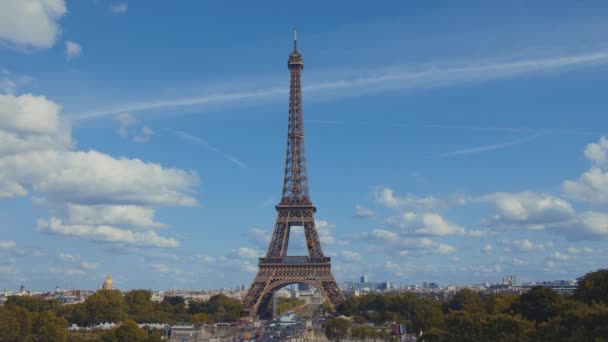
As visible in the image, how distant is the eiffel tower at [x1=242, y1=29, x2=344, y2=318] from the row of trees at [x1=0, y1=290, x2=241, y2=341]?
17.1 meters

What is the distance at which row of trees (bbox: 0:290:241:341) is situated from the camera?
63.1 metres

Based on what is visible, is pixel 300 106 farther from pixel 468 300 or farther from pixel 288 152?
pixel 468 300

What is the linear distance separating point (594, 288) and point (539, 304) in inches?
189

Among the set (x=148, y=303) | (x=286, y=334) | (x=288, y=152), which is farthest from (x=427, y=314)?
(x=148, y=303)

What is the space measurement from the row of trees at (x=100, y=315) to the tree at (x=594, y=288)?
36.4m

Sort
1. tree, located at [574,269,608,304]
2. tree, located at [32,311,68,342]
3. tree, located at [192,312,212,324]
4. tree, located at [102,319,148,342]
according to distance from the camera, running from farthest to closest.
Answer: tree, located at [192,312,212,324], tree, located at [32,311,68,342], tree, located at [102,319,148,342], tree, located at [574,269,608,304]

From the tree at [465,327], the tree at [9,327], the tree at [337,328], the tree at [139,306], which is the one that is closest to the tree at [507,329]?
the tree at [465,327]

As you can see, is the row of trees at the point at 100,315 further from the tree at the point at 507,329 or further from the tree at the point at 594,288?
the tree at the point at 594,288

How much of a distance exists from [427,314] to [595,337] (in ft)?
136

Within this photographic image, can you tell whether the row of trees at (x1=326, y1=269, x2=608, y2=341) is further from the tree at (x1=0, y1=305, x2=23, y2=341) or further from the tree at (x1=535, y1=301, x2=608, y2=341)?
the tree at (x1=0, y1=305, x2=23, y2=341)

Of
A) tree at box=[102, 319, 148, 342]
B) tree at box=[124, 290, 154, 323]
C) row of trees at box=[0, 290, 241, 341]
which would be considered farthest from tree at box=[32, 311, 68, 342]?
tree at box=[124, 290, 154, 323]

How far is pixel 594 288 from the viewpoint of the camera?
48.7 metres

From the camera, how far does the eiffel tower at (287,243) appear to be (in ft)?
291

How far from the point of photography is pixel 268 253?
90.2m
